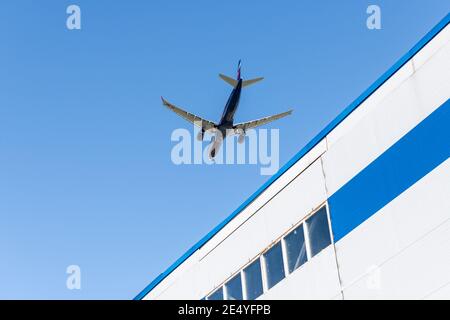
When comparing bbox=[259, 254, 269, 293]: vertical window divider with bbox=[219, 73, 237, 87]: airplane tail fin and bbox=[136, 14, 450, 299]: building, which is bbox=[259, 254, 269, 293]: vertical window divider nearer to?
bbox=[136, 14, 450, 299]: building

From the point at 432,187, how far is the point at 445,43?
164 inches

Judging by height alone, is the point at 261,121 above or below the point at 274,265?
above

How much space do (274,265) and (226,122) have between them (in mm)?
26521

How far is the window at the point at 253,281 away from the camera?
77.8 ft

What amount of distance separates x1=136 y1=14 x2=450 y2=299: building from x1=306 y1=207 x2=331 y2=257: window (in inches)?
1.4

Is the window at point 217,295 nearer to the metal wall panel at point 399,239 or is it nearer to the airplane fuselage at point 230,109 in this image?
the metal wall panel at point 399,239

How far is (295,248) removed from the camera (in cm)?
2238

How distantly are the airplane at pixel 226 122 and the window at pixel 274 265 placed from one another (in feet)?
79.4

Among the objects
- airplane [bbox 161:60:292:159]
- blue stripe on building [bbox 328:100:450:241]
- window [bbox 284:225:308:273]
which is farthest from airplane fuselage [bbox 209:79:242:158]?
blue stripe on building [bbox 328:100:450:241]

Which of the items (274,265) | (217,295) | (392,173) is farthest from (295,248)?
(392,173)

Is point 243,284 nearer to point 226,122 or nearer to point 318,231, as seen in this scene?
point 318,231

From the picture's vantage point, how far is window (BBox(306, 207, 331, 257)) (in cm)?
2103

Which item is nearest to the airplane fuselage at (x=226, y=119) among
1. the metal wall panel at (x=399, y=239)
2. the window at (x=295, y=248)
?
the window at (x=295, y=248)

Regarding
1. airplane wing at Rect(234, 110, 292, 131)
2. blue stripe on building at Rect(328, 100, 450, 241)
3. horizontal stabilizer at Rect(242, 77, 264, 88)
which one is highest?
horizontal stabilizer at Rect(242, 77, 264, 88)
